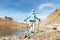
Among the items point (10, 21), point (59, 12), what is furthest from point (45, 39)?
point (10, 21)

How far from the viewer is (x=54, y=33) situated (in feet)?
67.8

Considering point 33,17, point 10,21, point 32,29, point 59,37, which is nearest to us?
point 59,37

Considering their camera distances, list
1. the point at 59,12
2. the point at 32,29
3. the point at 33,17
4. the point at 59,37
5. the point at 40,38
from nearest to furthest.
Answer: the point at 59,37 → the point at 40,38 → the point at 33,17 → the point at 32,29 → the point at 59,12

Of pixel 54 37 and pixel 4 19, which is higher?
pixel 4 19

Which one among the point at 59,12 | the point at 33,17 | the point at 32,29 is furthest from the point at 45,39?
the point at 59,12

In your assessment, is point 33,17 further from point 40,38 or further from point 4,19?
point 4,19

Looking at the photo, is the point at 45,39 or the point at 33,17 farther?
the point at 33,17

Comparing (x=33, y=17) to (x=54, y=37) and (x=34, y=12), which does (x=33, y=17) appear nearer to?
(x=34, y=12)

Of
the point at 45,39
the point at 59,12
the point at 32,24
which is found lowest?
the point at 45,39

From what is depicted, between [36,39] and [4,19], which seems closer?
[36,39]

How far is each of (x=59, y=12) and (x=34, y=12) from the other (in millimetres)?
90016

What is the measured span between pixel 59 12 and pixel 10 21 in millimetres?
76637

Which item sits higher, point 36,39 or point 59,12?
point 59,12

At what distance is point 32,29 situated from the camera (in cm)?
2364
